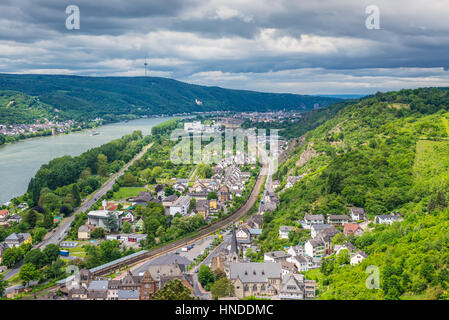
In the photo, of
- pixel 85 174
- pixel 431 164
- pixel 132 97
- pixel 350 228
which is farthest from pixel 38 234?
pixel 132 97

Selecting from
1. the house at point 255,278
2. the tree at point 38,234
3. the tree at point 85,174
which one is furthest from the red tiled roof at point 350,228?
the tree at point 85,174

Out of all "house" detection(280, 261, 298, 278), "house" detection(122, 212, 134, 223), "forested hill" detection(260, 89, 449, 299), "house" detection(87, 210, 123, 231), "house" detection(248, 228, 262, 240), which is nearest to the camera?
"forested hill" detection(260, 89, 449, 299)

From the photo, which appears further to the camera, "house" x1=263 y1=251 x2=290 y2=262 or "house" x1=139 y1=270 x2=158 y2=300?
"house" x1=263 y1=251 x2=290 y2=262

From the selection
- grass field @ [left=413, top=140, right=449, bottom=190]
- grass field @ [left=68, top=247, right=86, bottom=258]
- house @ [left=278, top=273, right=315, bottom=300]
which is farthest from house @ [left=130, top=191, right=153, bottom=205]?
grass field @ [left=413, top=140, right=449, bottom=190]

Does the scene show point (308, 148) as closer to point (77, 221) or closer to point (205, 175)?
point (205, 175)

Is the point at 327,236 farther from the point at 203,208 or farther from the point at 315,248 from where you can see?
the point at 203,208

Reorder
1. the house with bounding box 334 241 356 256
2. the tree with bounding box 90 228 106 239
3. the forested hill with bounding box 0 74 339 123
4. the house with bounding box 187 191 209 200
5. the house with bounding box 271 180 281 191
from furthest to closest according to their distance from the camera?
the forested hill with bounding box 0 74 339 123 < the house with bounding box 271 180 281 191 < the house with bounding box 187 191 209 200 < the tree with bounding box 90 228 106 239 < the house with bounding box 334 241 356 256

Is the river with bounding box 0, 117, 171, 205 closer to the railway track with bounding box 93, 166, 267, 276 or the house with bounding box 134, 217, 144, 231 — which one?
the house with bounding box 134, 217, 144, 231
